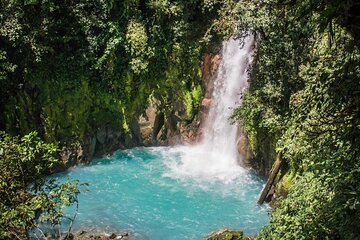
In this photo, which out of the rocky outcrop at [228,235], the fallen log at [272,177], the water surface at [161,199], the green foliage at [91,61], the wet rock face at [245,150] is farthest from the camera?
the wet rock face at [245,150]

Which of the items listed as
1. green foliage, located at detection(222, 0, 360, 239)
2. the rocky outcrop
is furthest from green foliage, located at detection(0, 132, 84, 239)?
the rocky outcrop

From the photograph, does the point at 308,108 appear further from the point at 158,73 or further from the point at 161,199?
the point at 158,73

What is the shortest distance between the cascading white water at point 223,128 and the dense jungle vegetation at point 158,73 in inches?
46.3

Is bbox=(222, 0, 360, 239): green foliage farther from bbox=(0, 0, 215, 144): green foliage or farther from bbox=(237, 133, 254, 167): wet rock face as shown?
bbox=(0, 0, 215, 144): green foliage

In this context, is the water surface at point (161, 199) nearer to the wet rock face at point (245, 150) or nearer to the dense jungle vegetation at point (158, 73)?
the wet rock face at point (245, 150)

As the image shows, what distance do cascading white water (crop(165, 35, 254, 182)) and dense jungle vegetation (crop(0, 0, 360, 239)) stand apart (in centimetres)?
117

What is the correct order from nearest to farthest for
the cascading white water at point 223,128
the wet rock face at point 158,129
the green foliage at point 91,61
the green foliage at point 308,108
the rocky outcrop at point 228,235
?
the green foliage at point 308,108 → the rocky outcrop at point 228,235 → the green foliage at point 91,61 → the cascading white water at point 223,128 → the wet rock face at point 158,129

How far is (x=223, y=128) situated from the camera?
22.0 meters

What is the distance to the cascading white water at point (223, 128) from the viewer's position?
67.6ft

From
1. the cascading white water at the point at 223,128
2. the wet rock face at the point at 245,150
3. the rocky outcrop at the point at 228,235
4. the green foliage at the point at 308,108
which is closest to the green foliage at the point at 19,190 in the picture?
the green foliage at the point at 308,108

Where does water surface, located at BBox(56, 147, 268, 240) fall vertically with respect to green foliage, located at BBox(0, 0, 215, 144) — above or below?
below

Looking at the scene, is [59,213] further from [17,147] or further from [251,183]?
[251,183]

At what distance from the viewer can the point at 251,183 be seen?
18938 millimetres

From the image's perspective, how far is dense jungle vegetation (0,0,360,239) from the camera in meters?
11.2
